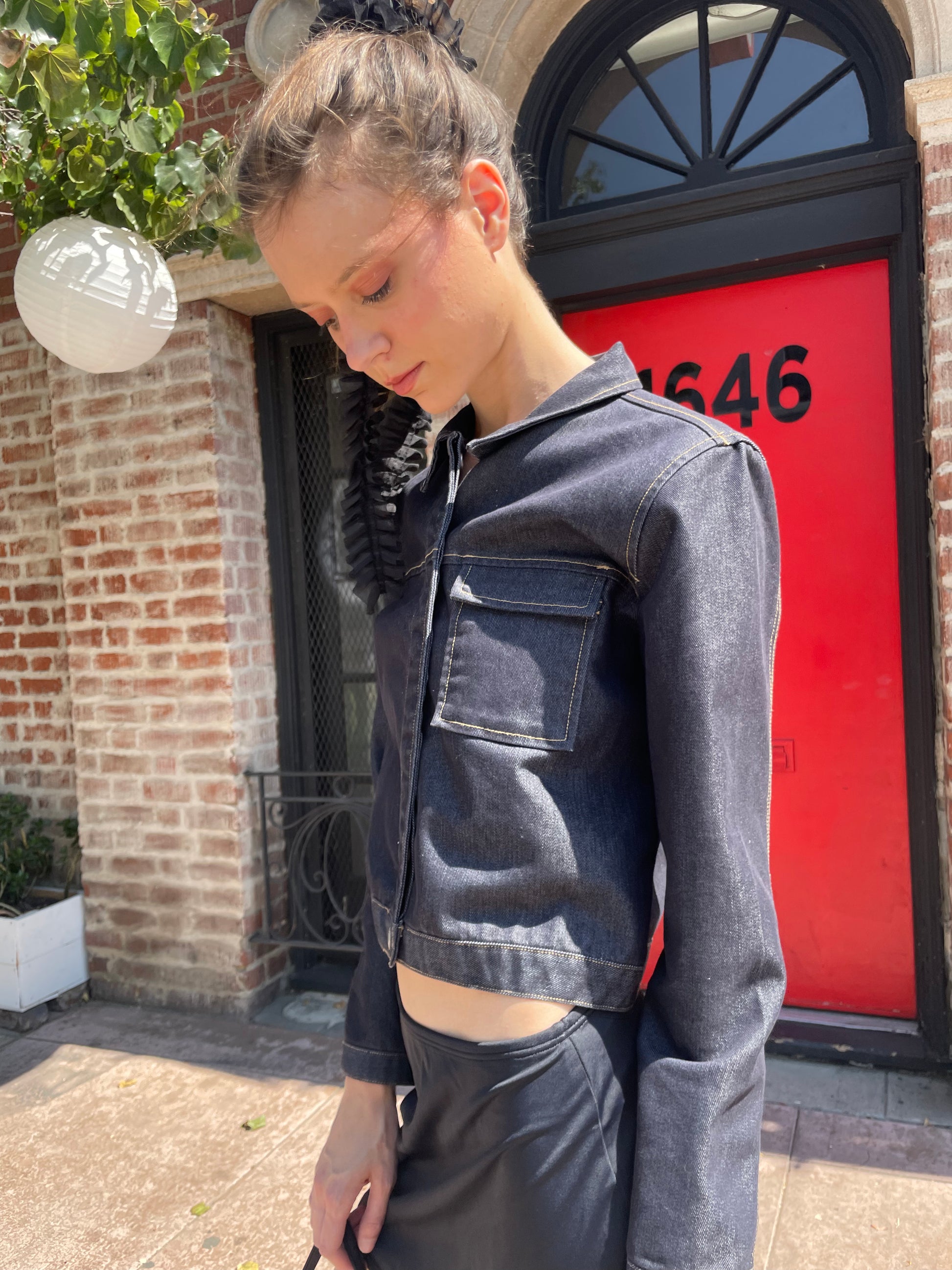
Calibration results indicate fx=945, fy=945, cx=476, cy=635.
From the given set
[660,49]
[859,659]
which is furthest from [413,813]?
[660,49]

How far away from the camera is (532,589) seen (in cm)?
98

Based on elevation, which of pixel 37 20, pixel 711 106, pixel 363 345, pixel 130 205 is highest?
pixel 711 106

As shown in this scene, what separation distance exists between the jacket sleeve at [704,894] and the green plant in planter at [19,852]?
371 cm

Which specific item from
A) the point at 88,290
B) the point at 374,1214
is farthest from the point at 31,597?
the point at 374,1214

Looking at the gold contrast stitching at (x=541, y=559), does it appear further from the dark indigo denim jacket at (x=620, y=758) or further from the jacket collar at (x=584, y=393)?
the jacket collar at (x=584, y=393)

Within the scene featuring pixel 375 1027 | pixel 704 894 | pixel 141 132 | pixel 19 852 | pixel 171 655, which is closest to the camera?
pixel 704 894

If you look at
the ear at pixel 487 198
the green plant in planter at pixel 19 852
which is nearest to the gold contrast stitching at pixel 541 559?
the ear at pixel 487 198

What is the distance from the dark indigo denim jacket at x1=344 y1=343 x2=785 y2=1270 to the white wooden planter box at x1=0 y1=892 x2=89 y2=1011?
3.21m

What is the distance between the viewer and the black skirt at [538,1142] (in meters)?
0.90

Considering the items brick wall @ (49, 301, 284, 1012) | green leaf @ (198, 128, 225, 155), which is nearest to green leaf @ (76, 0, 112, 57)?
green leaf @ (198, 128, 225, 155)

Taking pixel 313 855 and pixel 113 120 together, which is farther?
pixel 313 855

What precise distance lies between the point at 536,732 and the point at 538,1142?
0.40m

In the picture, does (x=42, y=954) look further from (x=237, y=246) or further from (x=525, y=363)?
(x=525, y=363)

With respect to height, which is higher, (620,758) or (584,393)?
(584,393)
